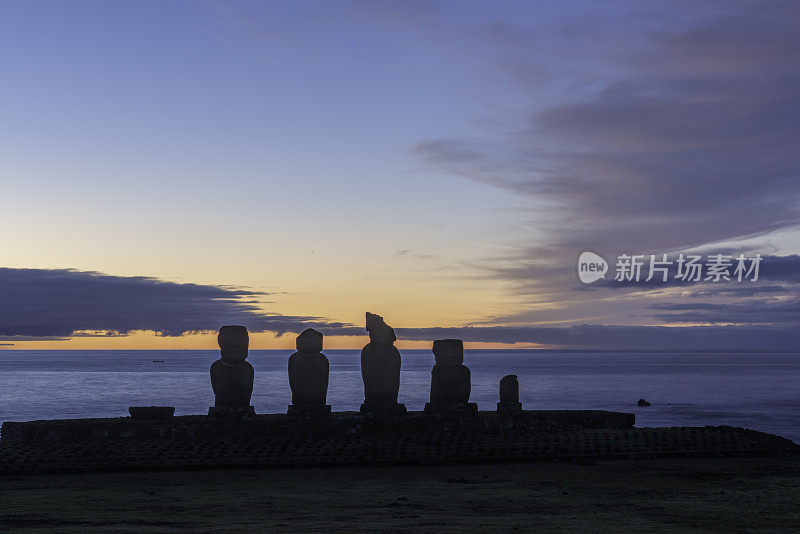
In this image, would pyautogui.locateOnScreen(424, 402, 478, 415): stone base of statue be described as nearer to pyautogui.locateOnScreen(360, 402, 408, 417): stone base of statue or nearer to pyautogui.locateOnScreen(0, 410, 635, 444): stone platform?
pyautogui.locateOnScreen(0, 410, 635, 444): stone platform

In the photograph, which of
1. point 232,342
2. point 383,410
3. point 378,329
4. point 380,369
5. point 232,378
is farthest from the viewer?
point 378,329

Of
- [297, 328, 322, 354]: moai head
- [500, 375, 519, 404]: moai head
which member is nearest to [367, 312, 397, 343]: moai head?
[297, 328, 322, 354]: moai head

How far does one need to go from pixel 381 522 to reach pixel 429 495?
12.1ft

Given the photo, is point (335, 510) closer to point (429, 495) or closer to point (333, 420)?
point (429, 495)

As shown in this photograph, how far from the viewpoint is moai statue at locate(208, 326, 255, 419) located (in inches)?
1052

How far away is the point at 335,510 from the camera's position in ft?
49.6

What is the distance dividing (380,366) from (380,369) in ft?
0.34

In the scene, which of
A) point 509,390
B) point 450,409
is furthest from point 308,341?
point 509,390

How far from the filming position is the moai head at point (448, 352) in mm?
29406

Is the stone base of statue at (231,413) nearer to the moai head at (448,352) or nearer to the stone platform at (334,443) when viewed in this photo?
the stone platform at (334,443)

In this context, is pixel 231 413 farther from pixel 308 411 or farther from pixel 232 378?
A: pixel 308 411

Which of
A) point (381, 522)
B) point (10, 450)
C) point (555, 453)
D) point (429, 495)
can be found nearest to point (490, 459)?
point (555, 453)

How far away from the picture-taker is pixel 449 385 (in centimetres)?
2900

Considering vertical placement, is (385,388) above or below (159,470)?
above
